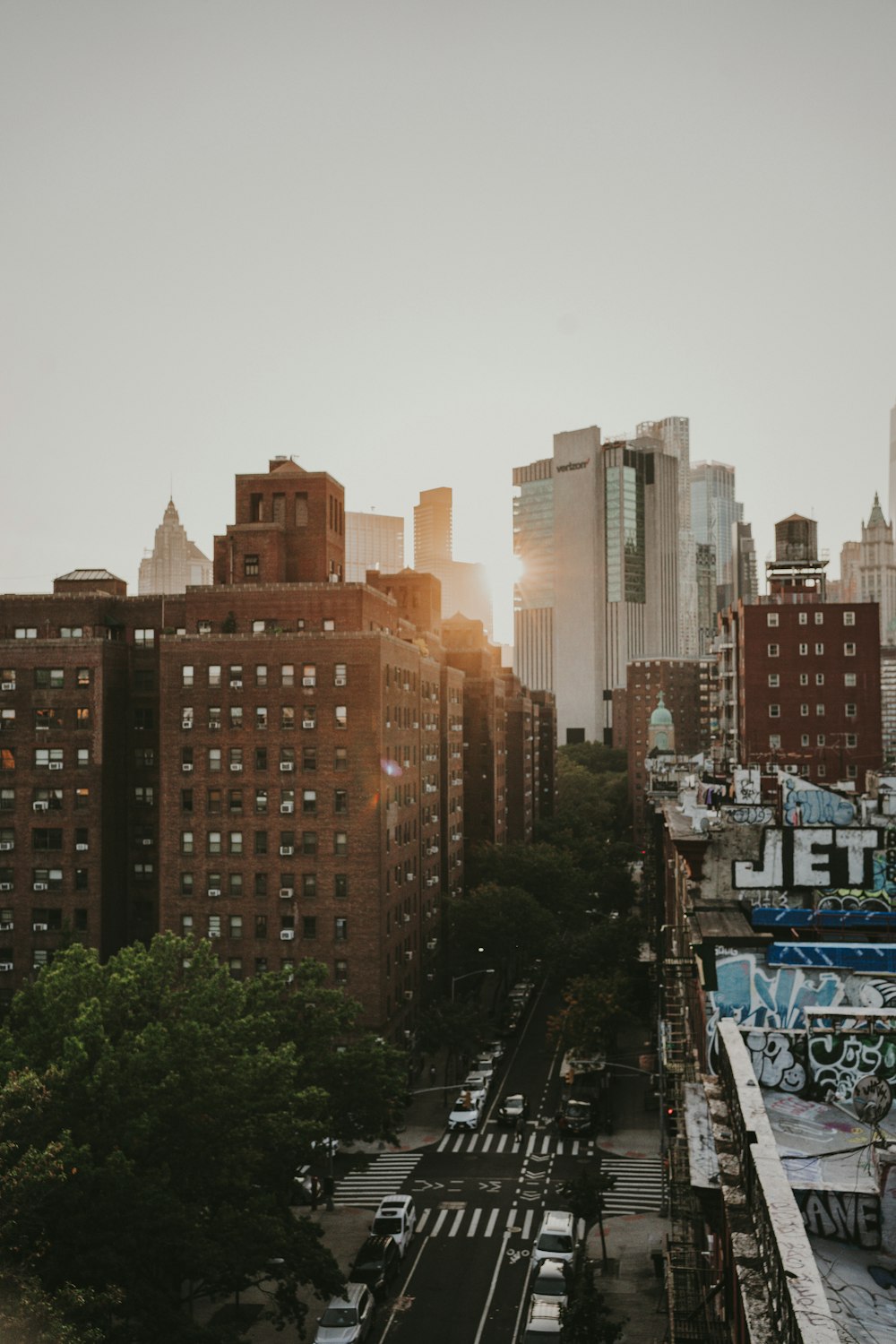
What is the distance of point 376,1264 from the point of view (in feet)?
152

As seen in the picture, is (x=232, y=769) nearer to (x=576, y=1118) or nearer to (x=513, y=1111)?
(x=513, y=1111)

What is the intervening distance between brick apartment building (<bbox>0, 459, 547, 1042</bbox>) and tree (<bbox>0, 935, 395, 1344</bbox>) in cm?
2835

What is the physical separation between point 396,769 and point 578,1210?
4041 cm

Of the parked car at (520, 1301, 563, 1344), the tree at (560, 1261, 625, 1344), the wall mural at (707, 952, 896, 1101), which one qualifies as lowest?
the parked car at (520, 1301, 563, 1344)

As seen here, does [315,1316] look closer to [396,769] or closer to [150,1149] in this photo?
[150,1149]

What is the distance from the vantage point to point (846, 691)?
121750 mm

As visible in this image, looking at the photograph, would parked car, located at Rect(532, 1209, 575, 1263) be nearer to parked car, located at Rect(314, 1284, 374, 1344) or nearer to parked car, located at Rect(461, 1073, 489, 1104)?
parked car, located at Rect(314, 1284, 374, 1344)

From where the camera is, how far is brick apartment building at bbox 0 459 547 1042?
7625 cm

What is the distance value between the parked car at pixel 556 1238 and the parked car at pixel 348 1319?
801cm

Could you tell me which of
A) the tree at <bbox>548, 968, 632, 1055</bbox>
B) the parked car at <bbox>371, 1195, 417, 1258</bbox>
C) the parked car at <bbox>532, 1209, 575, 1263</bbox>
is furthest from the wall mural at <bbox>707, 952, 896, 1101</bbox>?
the tree at <bbox>548, 968, 632, 1055</bbox>

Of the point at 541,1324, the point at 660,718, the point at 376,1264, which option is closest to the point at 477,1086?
the point at 376,1264

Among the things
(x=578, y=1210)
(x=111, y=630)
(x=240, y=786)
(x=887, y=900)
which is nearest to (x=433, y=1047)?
(x=240, y=786)

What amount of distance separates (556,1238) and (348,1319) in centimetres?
1081

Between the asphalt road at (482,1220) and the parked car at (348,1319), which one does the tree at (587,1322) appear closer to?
the asphalt road at (482,1220)
